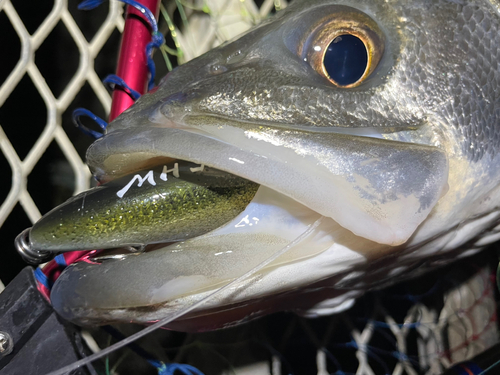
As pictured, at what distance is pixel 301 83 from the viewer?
21.6 inches

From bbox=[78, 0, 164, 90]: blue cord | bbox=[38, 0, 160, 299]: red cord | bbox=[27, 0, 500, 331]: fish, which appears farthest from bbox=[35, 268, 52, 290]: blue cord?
bbox=[78, 0, 164, 90]: blue cord

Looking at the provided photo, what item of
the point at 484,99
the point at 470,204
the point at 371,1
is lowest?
the point at 470,204

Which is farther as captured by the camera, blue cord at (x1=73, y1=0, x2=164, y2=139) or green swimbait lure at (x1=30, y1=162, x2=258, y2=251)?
blue cord at (x1=73, y1=0, x2=164, y2=139)

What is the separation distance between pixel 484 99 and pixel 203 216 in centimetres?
46

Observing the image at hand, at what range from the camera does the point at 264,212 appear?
0.56 metres

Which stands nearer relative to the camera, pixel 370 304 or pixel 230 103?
pixel 230 103

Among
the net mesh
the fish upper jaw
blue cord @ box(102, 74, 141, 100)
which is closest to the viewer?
the fish upper jaw

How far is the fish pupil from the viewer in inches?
22.3

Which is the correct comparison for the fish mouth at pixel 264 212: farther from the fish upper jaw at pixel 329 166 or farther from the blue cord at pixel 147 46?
the blue cord at pixel 147 46

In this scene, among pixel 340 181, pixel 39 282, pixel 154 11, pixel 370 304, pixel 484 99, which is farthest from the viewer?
pixel 370 304

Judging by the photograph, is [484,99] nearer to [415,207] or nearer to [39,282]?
[415,207]

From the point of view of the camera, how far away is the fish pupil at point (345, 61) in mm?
567

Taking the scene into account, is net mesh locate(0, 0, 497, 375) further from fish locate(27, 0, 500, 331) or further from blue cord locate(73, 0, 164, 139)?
fish locate(27, 0, 500, 331)

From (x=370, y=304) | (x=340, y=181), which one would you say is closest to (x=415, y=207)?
(x=340, y=181)
